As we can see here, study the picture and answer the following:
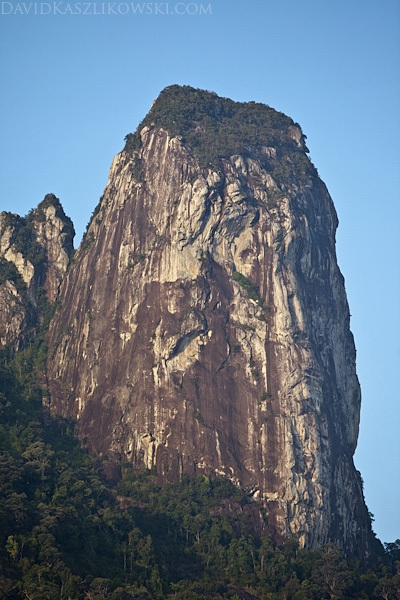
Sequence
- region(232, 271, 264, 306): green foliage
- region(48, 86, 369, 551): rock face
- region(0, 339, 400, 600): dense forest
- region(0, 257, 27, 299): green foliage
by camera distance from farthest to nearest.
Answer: region(0, 257, 27, 299): green foliage
region(232, 271, 264, 306): green foliage
region(48, 86, 369, 551): rock face
region(0, 339, 400, 600): dense forest

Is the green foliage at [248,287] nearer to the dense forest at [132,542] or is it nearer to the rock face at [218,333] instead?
the rock face at [218,333]

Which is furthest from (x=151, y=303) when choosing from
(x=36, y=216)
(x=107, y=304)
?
(x=36, y=216)

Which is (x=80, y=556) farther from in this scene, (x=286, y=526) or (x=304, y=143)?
(x=304, y=143)

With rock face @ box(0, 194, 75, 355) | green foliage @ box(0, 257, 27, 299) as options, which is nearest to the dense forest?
rock face @ box(0, 194, 75, 355)

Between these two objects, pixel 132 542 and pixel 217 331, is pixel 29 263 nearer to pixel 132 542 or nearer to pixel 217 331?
pixel 217 331

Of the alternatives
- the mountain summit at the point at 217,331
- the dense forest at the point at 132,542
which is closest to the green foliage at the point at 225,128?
the mountain summit at the point at 217,331

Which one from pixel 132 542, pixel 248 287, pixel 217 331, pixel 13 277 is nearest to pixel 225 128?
pixel 248 287

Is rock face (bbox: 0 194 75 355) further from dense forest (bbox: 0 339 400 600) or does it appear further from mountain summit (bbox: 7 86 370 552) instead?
dense forest (bbox: 0 339 400 600)
